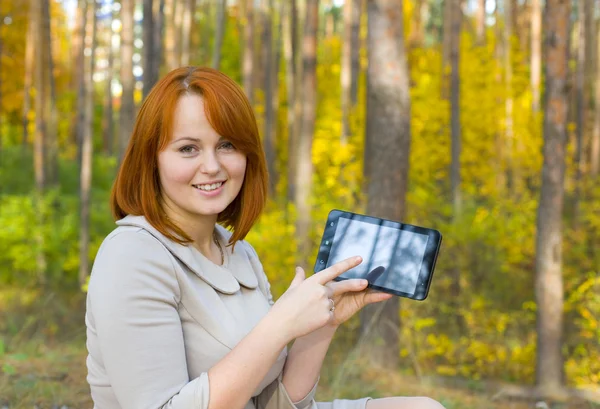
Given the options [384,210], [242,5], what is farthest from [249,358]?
[242,5]

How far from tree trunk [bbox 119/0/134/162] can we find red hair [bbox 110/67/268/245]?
5577mm

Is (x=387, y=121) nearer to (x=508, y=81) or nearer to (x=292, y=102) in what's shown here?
(x=508, y=81)

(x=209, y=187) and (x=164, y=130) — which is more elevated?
(x=164, y=130)

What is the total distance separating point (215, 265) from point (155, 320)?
1.11 feet

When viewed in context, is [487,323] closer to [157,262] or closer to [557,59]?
[557,59]

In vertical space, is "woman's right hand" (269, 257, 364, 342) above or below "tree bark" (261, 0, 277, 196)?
below

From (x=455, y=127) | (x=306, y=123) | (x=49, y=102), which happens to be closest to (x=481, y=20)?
(x=455, y=127)

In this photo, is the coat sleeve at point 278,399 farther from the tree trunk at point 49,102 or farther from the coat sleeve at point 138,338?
the tree trunk at point 49,102

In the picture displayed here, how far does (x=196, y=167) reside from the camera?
1.91 meters

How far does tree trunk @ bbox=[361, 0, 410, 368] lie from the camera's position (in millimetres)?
6500

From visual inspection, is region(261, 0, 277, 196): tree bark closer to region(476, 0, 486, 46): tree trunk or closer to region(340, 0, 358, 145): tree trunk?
region(340, 0, 358, 145): tree trunk

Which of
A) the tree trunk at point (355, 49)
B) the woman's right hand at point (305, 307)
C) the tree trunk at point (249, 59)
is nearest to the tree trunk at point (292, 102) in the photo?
the tree trunk at point (249, 59)

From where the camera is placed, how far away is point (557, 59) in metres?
7.34

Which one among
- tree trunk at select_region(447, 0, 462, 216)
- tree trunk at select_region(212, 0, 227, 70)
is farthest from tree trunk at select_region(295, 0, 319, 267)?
tree trunk at select_region(447, 0, 462, 216)
